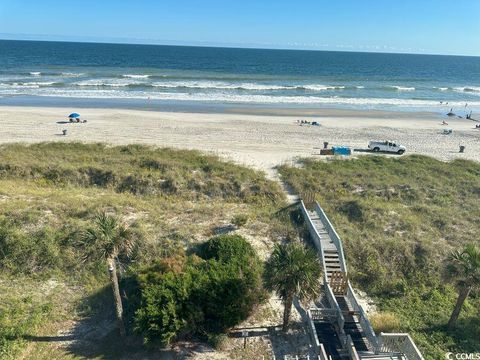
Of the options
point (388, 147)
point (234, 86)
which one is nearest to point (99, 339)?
point (388, 147)


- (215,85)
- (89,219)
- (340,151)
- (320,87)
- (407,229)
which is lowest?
(89,219)

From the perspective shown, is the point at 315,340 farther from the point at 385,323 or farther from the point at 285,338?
the point at 385,323

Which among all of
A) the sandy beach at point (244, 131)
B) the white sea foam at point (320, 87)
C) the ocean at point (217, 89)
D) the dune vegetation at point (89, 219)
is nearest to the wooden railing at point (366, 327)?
the dune vegetation at point (89, 219)

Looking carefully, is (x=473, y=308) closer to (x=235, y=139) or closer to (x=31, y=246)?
(x=31, y=246)

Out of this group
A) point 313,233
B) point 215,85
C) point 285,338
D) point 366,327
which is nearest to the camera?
point 366,327

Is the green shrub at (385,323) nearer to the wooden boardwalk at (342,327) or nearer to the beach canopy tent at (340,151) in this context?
the wooden boardwalk at (342,327)

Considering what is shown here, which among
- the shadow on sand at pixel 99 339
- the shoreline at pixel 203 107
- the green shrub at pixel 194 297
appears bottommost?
the shadow on sand at pixel 99 339
